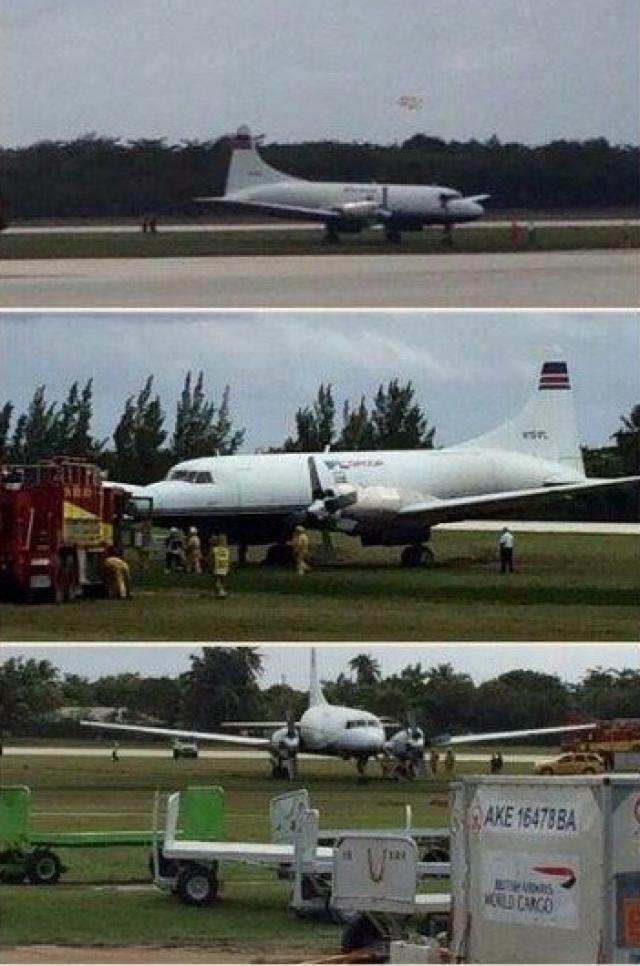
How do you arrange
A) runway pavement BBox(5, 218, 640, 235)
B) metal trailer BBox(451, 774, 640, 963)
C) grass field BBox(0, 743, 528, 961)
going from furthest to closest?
runway pavement BBox(5, 218, 640, 235)
grass field BBox(0, 743, 528, 961)
metal trailer BBox(451, 774, 640, 963)

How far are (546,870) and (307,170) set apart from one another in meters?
26.7

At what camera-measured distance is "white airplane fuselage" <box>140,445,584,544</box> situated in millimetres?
27812

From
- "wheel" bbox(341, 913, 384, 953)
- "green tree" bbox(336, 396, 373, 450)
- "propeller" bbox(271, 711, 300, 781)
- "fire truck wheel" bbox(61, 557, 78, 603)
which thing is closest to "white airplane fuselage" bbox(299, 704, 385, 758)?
"propeller" bbox(271, 711, 300, 781)

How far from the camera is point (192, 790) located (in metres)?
24.2

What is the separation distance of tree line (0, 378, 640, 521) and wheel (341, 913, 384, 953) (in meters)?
9.21

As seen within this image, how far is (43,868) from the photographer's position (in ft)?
81.7

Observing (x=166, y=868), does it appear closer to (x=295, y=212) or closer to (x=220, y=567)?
(x=220, y=567)

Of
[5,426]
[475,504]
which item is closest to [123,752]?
[475,504]

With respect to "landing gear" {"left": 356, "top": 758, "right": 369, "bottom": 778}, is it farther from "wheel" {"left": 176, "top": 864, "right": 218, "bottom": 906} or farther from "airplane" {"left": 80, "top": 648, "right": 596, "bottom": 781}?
"wheel" {"left": 176, "top": 864, "right": 218, "bottom": 906}

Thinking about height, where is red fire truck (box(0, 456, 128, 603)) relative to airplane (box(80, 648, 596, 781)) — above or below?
above

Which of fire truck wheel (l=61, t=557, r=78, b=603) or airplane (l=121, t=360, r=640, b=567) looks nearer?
fire truck wheel (l=61, t=557, r=78, b=603)

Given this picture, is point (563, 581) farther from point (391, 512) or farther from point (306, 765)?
point (306, 765)

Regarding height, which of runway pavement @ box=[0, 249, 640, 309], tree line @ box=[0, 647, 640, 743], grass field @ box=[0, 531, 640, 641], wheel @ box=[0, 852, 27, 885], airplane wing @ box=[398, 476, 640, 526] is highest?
runway pavement @ box=[0, 249, 640, 309]

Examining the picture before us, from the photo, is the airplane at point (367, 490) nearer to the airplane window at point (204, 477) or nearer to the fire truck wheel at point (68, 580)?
the airplane window at point (204, 477)
